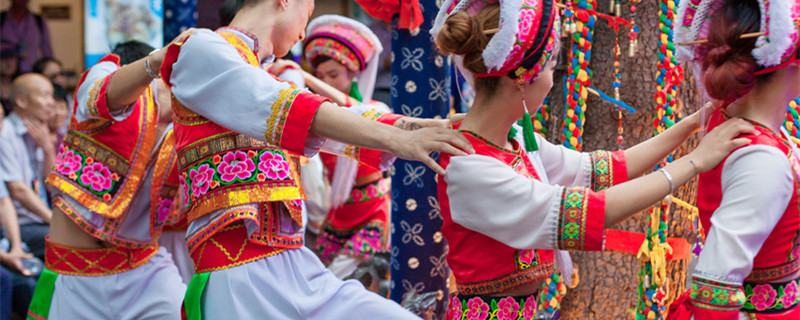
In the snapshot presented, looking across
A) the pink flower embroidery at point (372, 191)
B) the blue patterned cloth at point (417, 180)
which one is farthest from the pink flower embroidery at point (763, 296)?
the pink flower embroidery at point (372, 191)

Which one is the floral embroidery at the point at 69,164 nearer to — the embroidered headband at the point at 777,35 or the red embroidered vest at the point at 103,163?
the red embroidered vest at the point at 103,163

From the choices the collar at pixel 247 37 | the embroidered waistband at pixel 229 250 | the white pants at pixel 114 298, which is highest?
the collar at pixel 247 37

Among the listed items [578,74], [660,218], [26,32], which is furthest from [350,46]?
[26,32]

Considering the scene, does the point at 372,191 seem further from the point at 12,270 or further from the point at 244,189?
the point at 244,189

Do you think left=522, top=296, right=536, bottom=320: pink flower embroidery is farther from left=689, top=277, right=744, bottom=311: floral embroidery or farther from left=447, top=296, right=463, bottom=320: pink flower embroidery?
left=689, top=277, right=744, bottom=311: floral embroidery

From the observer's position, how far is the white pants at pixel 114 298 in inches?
115

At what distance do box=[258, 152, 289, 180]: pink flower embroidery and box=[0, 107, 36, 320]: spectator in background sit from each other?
320 cm

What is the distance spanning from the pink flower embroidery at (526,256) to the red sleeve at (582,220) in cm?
21

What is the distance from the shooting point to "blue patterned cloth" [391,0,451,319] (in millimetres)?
3416

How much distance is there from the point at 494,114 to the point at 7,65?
596 cm

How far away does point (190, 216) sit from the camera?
2.27 m

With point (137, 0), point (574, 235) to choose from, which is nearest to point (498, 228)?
point (574, 235)

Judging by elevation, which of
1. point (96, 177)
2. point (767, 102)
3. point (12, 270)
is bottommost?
point (12, 270)

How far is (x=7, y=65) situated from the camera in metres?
6.82
